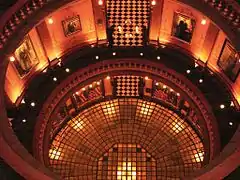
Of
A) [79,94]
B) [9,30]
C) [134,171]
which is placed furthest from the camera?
[79,94]

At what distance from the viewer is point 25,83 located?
28.1 metres

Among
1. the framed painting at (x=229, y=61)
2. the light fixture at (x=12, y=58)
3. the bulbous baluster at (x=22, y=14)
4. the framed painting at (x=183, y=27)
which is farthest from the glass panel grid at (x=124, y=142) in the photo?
the bulbous baluster at (x=22, y=14)

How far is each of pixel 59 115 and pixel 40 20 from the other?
6077 millimetres

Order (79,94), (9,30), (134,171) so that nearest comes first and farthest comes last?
(9,30) < (134,171) < (79,94)

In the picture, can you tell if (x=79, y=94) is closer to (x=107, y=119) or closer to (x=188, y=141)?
(x=107, y=119)

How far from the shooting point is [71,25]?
1131 inches

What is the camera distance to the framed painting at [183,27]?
1105 inches

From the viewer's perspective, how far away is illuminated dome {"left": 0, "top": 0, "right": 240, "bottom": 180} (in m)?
25.8

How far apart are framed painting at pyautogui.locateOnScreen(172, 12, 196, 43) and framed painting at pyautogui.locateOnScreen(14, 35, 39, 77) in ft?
28.3

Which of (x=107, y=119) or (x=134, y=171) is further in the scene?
(x=107, y=119)

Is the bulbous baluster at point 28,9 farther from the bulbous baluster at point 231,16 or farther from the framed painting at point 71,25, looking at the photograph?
the bulbous baluster at point 231,16

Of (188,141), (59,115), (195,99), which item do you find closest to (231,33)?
(195,99)

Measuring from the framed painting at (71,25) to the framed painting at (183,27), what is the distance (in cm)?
584

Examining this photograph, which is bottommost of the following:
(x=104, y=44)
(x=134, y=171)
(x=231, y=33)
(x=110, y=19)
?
(x=134, y=171)
